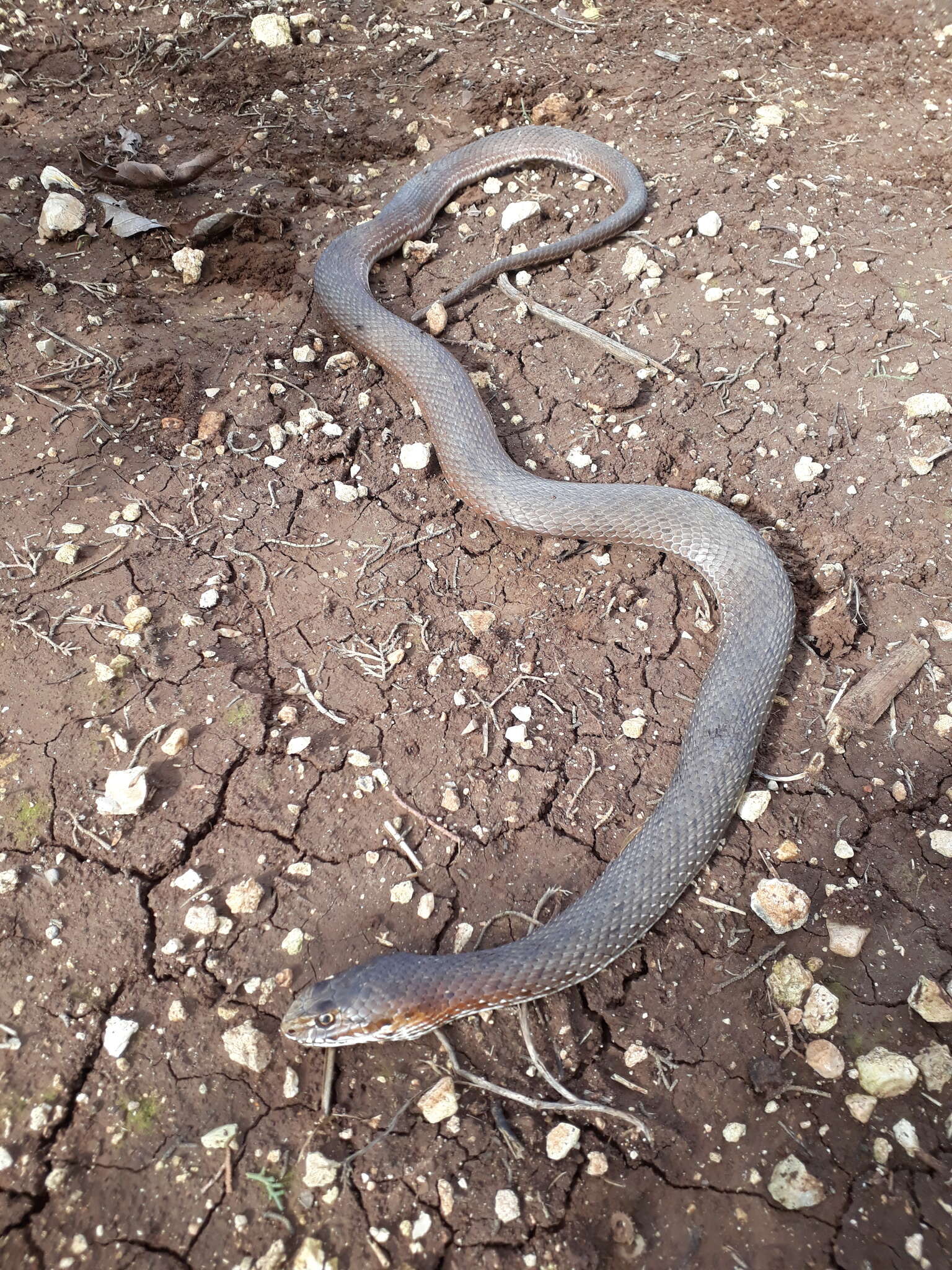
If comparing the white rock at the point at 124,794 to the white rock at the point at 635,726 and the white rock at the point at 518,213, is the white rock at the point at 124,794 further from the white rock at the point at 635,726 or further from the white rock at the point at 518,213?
the white rock at the point at 518,213

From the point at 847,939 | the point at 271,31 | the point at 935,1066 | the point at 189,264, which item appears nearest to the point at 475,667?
the point at 847,939

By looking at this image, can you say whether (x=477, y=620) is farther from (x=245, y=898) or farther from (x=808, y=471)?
(x=808, y=471)

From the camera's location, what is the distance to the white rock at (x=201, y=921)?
2.73 m

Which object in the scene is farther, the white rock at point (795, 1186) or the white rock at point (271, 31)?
the white rock at point (271, 31)

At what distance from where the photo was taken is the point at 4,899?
2.74 m

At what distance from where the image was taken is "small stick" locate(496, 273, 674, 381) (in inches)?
178

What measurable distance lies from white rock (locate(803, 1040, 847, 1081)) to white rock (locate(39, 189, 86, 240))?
20.1ft

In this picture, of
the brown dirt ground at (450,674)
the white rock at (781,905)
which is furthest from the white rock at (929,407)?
the white rock at (781,905)

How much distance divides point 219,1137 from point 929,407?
183 inches

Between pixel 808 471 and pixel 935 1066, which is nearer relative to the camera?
pixel 935 1066

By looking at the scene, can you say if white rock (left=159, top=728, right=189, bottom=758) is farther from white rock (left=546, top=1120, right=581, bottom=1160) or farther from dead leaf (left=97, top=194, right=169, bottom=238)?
dead leaf (left=97, top=194, right=169, bottom=238)

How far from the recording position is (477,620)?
3605mm

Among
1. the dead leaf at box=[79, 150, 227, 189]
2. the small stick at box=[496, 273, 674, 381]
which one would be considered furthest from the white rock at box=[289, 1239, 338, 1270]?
the dead leaf at box=[79, 150, 227, 189]

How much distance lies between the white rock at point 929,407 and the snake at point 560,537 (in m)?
1.28
